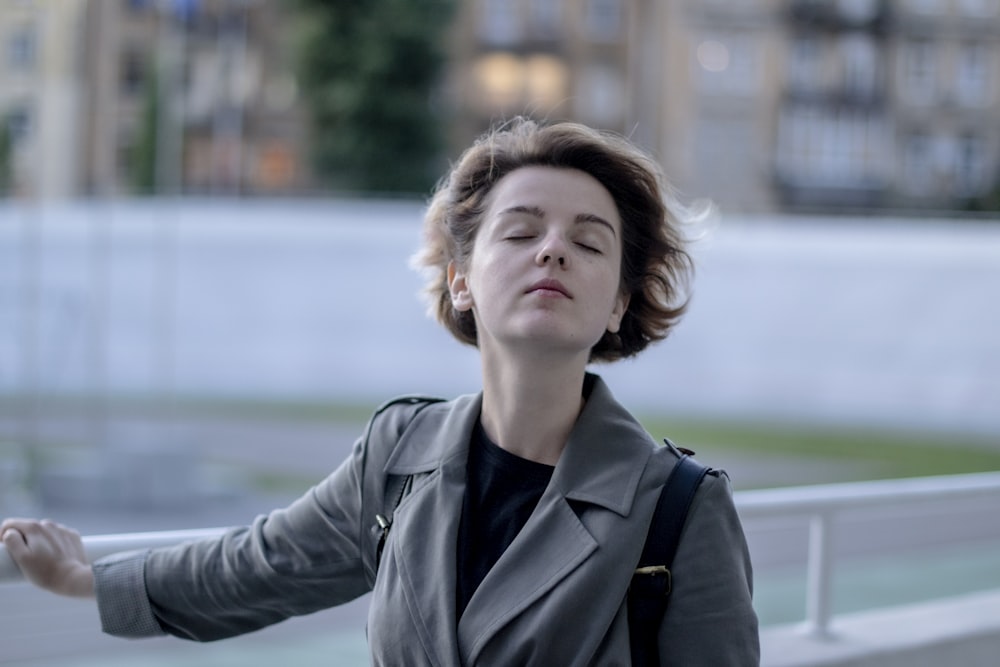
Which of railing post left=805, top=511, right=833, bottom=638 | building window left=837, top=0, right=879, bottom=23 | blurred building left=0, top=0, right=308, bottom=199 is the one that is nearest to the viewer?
railing post left=805, top=511, right=833, bottom=638

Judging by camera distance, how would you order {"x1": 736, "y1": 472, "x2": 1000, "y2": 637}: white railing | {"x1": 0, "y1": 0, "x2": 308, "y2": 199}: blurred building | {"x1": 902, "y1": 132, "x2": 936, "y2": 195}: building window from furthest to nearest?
{"x1": 902, "y1": 132, "x2": 936, "y2": 195}: building window, {"x1": 0, "y1": 0, "x2": 308, "y2": 199}: blurred building, {"x1": 736, "y1": 472, "x2": 1000, "y2": 637}: white railing

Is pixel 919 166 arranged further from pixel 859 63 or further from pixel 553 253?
pixel 553 253

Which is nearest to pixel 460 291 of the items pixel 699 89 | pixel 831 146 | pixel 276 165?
pixel 699 89

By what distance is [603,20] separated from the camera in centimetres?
5225

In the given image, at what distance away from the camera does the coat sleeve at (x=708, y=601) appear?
5.42ft

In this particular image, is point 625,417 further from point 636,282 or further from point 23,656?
point 23,656

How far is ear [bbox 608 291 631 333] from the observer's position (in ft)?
6.44

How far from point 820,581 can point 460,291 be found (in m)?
1.61

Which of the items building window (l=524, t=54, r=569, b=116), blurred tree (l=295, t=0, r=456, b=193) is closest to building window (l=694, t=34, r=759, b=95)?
building window (l=524, t=54, r=569, b=116)

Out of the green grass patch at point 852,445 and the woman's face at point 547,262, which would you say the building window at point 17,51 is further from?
the woman's face at point 547,262

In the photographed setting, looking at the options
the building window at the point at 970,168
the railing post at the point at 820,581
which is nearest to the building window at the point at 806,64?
the building window at the point at 970,168

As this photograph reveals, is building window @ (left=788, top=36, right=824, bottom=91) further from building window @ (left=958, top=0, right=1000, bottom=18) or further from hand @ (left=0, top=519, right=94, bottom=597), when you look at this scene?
hand @ (left=0, top=519, right=94, bottom=597)

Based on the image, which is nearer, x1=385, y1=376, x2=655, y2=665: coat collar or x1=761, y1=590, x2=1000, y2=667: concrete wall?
x1=385, y1=376, x2=655, y2=665: coat collar

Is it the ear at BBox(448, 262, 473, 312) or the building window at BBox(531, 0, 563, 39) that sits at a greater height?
the building window at BBox(531, 0, 563, 39)
